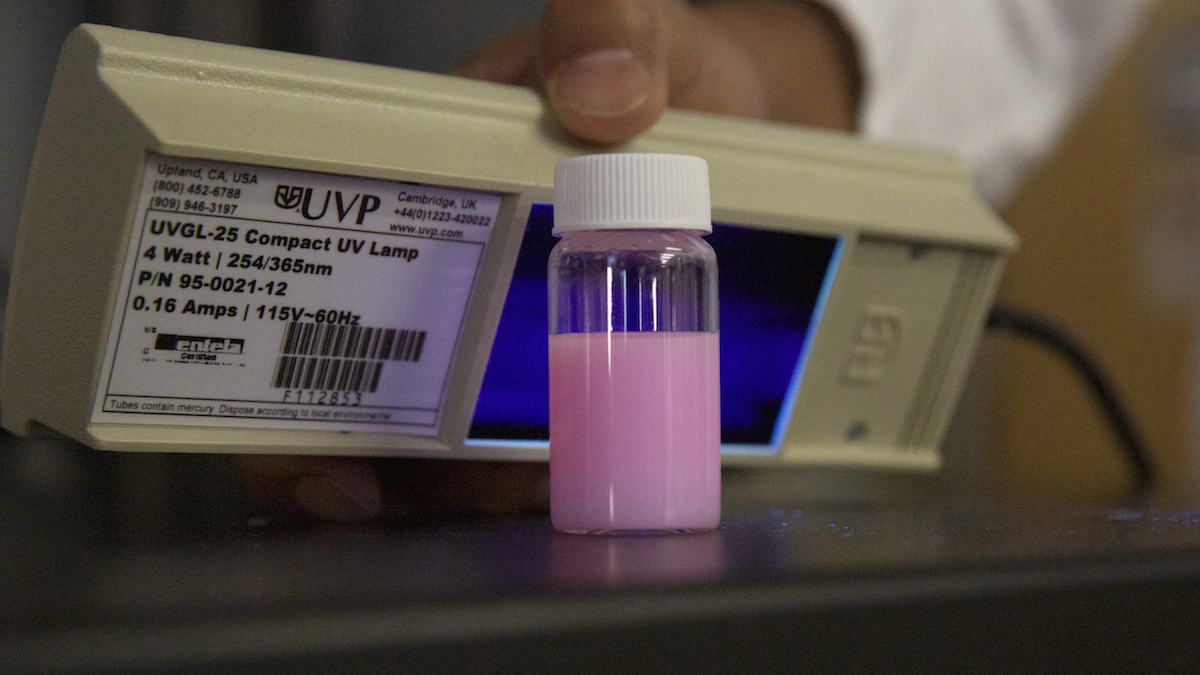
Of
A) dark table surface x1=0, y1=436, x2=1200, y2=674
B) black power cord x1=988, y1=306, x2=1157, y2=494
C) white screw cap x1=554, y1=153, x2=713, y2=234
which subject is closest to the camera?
dark table surface x1=0, y1=436, x2=1200, y2=674

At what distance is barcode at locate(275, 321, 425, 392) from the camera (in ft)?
1.22

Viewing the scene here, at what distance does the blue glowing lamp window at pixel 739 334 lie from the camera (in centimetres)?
41

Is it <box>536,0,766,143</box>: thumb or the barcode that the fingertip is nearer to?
<box>536,0,766,143</box>: thumb

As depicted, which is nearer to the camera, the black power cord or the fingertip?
the fingertip

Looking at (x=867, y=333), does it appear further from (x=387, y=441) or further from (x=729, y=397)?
(x=387, y=441)

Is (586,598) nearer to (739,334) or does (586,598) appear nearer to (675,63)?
(739,334)

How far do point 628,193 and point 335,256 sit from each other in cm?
11

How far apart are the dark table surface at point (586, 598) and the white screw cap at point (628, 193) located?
0.33 feet

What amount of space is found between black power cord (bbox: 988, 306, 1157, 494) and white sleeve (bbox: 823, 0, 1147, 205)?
25 centimetres

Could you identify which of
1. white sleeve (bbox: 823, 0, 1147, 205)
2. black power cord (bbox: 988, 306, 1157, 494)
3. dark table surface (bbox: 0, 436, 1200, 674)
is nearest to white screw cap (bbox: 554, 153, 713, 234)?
dark table surface (bbox: 0, 436, 1200, 674)

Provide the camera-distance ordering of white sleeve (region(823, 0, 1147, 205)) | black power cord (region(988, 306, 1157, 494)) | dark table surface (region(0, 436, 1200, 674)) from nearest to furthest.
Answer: dark table surface (region(0, 436, 1200, 674)), black power cord (region(988, 306, 1157, 494)), white sleeve (region(823, 0, 1147, 205))

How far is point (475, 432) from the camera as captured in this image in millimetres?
413

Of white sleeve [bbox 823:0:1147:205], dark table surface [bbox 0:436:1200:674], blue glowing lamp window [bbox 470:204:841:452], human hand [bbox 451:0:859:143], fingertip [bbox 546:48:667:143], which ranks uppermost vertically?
white sleeve [bbox 823:0:1147:205]

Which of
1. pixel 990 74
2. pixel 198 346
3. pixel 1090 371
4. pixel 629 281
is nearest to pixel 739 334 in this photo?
pixel 629 281
